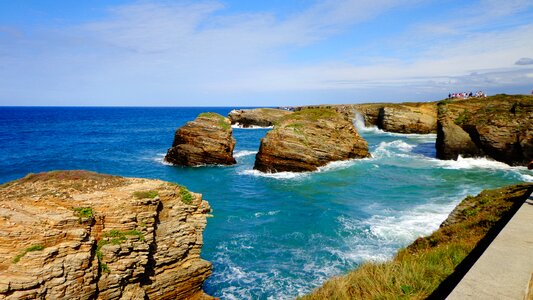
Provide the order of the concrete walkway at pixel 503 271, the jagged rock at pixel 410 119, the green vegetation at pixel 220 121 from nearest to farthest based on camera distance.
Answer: the concrete walkway at pixel 503 271 < the green vegetation at pixel 220 121 < the jagged rock at pixel 410 119

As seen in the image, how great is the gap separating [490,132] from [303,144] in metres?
23.4

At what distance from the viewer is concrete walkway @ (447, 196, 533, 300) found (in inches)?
200

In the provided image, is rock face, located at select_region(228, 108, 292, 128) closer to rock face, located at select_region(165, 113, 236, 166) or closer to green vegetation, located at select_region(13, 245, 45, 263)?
rock face, located at select_region(165, 113, 236, 166)

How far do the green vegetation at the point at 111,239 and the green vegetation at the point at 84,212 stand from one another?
81 cm

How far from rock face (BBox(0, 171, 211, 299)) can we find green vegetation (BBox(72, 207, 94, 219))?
0.03 m

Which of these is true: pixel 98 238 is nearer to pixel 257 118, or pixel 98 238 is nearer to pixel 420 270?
pixel 420 270

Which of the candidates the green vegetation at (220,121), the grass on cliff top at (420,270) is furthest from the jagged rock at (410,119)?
the grass on cliff top at (420,270)

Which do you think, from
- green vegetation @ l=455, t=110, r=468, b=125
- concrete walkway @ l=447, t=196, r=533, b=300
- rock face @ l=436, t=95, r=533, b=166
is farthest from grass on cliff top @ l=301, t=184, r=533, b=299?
green vegetation @ l=455, t=110, r=468, b=125

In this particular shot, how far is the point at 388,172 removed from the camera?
3706 cm

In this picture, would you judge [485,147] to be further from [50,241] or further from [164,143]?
[164,143]

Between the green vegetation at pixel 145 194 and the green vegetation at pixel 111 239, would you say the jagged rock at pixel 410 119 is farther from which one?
the green vegetation at pixel 111 239

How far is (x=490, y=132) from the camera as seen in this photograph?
134 ft

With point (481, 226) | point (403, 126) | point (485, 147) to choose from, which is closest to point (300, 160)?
point (485, 147)

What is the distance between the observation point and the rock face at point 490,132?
39.0 m
